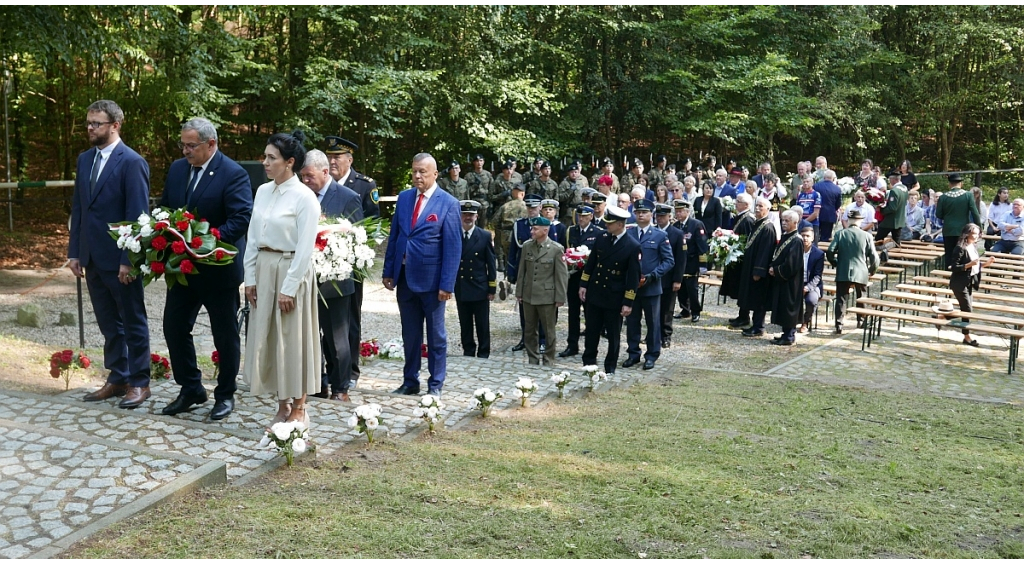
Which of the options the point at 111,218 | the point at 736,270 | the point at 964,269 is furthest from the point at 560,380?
the point at 964,269

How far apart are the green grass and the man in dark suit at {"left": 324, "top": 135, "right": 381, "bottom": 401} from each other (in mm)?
1517

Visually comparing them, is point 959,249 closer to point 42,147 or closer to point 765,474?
point 765,474

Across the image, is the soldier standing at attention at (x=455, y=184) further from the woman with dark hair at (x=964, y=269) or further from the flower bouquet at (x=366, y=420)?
the flower bouquet at (x=366, y=420)

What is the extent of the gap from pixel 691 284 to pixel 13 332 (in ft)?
29.5

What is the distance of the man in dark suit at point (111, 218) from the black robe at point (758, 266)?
878cm

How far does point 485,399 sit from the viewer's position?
7211mm

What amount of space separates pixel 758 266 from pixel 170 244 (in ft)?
29.6

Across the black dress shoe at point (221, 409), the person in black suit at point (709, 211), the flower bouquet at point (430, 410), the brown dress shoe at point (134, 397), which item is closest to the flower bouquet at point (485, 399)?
the flower bouquet at point (430, 410)

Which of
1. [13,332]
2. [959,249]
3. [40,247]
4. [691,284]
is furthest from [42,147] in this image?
[959,249]

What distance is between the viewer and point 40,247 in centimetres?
1695

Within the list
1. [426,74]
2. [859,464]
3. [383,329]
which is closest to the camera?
[859,464]

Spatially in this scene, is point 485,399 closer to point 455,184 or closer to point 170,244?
point 170,244

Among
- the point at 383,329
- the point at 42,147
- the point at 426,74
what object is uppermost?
the point at 426,74

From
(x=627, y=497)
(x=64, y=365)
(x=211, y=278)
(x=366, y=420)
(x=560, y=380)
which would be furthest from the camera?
(x=560, y=380)
